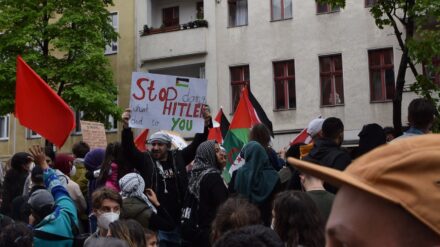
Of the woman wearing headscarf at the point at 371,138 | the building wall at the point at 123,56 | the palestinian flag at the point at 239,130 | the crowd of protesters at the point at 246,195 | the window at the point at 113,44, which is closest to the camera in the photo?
the crowd of protesters at the point at 246,195

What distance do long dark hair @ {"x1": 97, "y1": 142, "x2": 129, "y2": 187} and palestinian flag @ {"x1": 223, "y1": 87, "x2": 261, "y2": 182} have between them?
2.38 m

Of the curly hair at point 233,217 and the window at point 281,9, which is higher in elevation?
the window at point 281,9

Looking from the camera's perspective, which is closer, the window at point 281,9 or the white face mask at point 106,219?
the white face mask at point 106,219

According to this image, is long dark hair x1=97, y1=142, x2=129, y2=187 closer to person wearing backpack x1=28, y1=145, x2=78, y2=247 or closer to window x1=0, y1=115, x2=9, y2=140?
person wearing backpack x1=28, y1=145, x2=78, y2=247

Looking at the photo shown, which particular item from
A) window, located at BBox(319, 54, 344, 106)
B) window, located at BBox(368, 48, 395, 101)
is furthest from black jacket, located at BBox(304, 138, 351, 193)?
window, located at BBox(319, 54, 344, 106)

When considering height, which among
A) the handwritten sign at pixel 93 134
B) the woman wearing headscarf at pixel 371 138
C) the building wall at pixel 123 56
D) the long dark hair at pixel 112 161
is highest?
the building wall at pixel 123 56

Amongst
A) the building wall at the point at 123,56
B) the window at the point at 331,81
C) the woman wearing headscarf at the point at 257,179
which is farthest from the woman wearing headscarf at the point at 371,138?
the building wall at the point at 123,56

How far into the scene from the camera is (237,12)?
1074 inches

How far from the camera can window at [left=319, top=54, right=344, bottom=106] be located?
81.5 ft

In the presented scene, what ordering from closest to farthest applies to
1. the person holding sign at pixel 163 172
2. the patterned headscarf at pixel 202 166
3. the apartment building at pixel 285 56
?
the patterned headscarf at pixel 202 166 < the person holding sign at pixel 163 172 < the apartment building at pixel 285 56

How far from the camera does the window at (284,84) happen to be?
84.3 ft

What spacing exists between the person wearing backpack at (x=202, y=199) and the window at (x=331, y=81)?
18.6m

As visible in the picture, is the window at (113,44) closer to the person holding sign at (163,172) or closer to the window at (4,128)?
the window at (4,128)

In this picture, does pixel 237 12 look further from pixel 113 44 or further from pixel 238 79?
pixel 113 44
